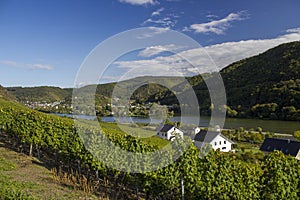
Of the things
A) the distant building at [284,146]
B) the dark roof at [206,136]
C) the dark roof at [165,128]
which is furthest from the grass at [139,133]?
the distant building at [284,146]

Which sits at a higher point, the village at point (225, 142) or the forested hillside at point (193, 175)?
the forested hillside at point (193, 175)

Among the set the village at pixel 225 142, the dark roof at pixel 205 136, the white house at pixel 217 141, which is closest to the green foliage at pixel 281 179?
the village at pixel 225 142

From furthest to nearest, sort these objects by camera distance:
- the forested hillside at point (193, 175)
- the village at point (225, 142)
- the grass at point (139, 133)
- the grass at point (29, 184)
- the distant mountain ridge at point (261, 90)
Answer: the distant mountain ridge at point (261, 90), the village at point (225, 142), the grass at point (139, 133), the grass at point (29, 184), the forested hillside at point (193, 175)

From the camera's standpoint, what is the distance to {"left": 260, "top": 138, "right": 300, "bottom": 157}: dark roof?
3053 cm

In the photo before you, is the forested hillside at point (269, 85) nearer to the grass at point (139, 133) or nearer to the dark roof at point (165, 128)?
the dark roof at point (165, 128)

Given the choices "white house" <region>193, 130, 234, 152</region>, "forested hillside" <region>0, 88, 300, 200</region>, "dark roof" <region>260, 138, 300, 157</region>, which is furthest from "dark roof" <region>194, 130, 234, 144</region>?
"forested hillside" <region>0, 88, 300, 200</region>

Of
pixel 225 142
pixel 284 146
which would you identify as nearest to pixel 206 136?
pixel 225 142

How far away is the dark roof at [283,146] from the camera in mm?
30533

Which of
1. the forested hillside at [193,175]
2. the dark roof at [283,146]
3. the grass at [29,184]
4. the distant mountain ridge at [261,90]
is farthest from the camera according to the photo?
the distant mountain ridge at [261,90]

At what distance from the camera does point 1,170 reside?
539 inches

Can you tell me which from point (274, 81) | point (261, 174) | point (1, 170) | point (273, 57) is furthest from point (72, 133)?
point (273, 57)

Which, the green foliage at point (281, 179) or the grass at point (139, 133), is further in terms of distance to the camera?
the grass at point (139, 133)

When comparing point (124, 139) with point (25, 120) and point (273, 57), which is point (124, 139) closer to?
point (25, 120)

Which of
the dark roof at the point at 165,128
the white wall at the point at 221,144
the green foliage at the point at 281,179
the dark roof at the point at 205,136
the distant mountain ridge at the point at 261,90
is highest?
the distant mountain ridge at the point at 261,90
